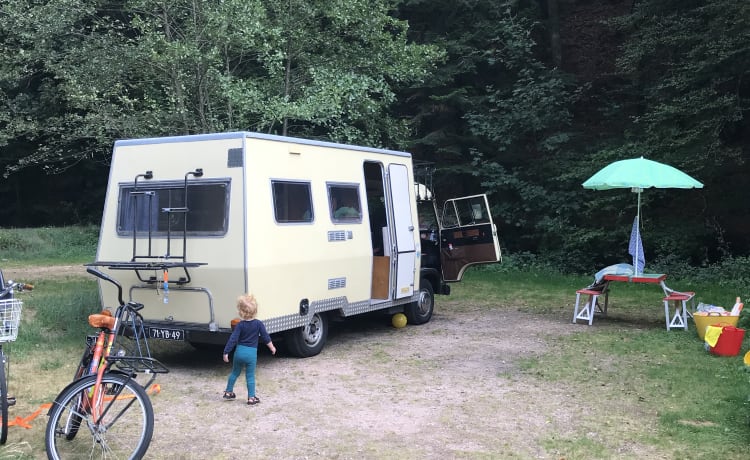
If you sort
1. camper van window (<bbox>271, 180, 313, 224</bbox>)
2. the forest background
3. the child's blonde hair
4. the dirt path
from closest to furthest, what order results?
the dirt path
the child's blonde hair
camper van window (<bbox>271, 180, 313, 224</bbox>)
the forest background

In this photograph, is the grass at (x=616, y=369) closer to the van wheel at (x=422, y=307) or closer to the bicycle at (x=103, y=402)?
the bicycle at (x=103, y=402)

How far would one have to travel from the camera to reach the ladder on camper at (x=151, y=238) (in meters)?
6.91

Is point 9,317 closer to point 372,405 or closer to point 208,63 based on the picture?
point 372,405

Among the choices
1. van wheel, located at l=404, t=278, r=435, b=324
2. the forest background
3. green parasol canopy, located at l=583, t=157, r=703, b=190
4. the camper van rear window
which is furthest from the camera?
the forest background

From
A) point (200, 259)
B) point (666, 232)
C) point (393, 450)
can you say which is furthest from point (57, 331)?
point (666, 232)

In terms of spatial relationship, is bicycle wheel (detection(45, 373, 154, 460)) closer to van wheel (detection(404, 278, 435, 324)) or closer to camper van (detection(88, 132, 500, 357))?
camper van (detection(88, 132, 500, 357))

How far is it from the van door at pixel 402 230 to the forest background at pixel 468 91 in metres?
2.01

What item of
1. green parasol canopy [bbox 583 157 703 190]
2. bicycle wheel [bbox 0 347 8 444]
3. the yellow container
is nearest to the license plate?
bicycle wheel [bbox 0 347 8 444]

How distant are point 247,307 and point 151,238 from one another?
66.9 inches

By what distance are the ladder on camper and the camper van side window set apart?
1789 mm

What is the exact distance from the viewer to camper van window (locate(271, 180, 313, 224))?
7.32 metres

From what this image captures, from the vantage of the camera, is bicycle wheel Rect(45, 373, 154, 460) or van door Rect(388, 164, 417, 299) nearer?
bicycle wheel Rect(45, 373, 154, 460)

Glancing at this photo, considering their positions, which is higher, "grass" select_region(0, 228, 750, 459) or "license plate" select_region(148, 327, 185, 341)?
"license plate" select_region(148, 327, 185, 341)

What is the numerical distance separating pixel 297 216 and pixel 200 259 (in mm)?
1203
